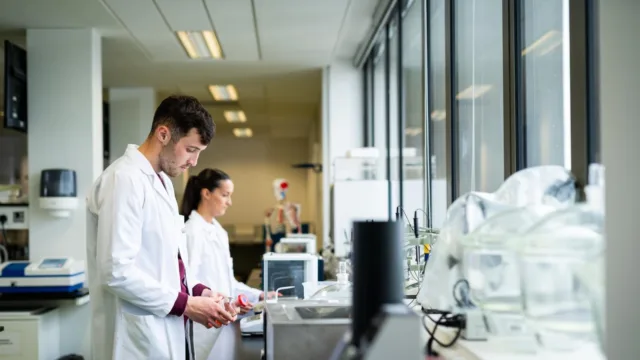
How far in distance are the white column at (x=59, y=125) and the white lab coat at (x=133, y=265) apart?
2892 millimetres

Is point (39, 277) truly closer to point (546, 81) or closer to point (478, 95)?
point (478, 95)

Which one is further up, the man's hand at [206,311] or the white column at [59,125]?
the white column at [59,125]

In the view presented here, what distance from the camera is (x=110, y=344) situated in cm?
230

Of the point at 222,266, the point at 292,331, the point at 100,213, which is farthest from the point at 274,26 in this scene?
the point at 292,331

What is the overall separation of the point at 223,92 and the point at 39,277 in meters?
4.40

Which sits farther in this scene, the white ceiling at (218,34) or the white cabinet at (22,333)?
the white ceiling at (218,34)

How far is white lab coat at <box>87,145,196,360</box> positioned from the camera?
2148 millimetres

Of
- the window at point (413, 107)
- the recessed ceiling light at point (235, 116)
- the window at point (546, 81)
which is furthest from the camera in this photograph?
the recessed ceiling light at point (235, 116)

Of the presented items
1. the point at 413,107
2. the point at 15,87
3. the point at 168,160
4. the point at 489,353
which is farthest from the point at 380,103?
the point at 489,353

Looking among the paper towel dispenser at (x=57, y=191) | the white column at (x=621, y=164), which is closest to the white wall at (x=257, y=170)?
the paper towel dispenser at (x=57, y=191)

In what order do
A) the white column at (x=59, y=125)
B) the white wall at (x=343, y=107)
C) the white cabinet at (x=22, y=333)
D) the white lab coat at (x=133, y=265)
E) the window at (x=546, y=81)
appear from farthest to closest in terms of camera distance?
Result: the white wall at (x=343, y=107) < the white column at (x=59, y=125) < the white cabinet at (x=22, y=333) < the white lab coat at (x=133, y=265) < the window at (x=546, y=81)

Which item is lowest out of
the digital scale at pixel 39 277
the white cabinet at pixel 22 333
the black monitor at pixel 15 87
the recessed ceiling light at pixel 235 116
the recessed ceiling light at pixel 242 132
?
the white cabinet at pixel 22 333

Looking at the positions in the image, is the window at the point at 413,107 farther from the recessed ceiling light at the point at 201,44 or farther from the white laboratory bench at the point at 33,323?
the white laboratory bench at the point at 33,323

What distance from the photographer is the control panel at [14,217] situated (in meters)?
5.07
